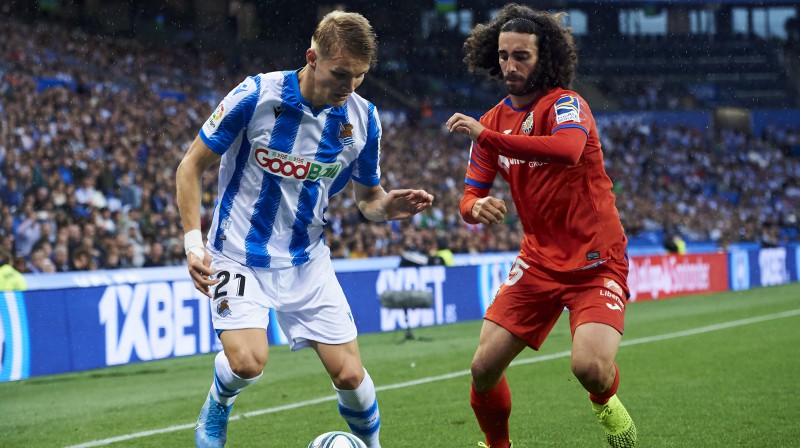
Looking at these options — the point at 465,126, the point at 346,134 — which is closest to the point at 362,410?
the point at 346,134

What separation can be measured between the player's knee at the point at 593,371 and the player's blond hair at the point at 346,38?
176cm

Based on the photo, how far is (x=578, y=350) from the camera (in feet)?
16.1

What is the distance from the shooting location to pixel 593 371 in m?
4.88

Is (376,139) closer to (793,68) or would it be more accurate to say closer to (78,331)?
(78,331)

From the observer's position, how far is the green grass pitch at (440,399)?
6.74 metres

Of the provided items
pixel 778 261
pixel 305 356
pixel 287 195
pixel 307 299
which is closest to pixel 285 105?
pixel 287 195


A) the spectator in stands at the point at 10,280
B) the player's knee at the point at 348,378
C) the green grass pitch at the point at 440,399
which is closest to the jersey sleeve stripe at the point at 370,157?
the player's knee at the point at 348,378

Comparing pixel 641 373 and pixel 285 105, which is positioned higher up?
pixel 285 105

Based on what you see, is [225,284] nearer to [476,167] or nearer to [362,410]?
[362,410]

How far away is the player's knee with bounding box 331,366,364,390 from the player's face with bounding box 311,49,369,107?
1264 millimetres

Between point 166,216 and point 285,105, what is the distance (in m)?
12.8

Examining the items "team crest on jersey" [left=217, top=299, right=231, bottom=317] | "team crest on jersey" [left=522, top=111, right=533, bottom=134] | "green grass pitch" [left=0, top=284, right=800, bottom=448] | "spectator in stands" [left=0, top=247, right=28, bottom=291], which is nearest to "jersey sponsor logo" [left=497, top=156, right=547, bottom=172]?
"team crest on jersey" [left=522, top=111, right=533, bottom=134]

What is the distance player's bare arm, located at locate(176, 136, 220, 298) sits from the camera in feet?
14.3

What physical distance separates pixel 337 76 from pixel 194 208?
34.9 inches
